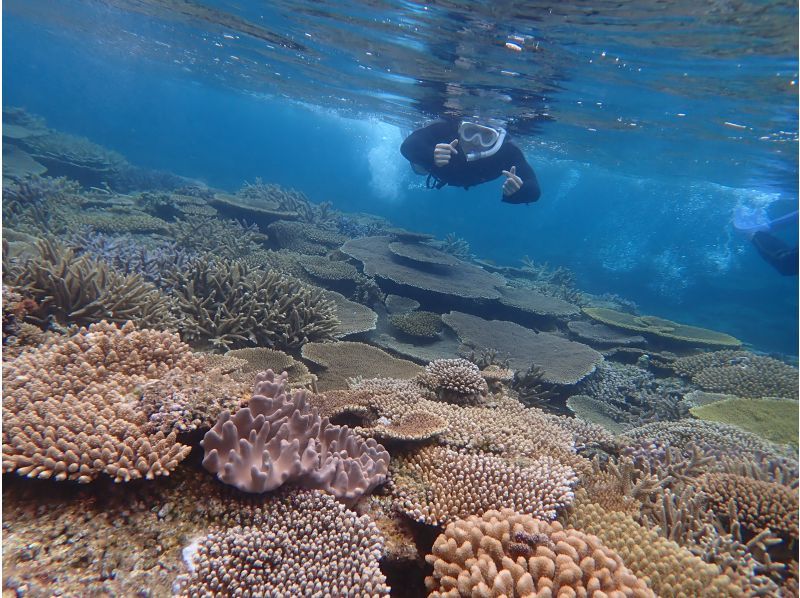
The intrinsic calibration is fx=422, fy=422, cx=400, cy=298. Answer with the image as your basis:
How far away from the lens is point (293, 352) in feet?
21.4

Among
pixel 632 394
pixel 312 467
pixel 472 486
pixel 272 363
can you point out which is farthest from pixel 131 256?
pixel 632 394

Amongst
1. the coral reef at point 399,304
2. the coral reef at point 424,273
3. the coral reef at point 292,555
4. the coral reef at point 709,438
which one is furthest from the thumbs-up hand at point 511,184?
the coral reef at point 292,555

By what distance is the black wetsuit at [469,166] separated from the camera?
1005 centimetres

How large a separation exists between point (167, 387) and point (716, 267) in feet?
154

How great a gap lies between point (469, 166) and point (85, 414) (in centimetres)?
964

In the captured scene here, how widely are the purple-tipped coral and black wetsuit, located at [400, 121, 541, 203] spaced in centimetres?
789

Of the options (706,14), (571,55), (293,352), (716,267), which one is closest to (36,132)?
(293,352)

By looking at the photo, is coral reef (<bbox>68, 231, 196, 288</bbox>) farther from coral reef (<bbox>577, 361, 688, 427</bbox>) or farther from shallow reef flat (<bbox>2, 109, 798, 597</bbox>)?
coral reef (<bbox>577, 361, 688, 427</bbox>)

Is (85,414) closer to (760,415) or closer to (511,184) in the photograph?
(511,184)

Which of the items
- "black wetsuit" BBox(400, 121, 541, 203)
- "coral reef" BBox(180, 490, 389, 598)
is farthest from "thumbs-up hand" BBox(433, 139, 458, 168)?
"coral reef" BBox(180, 490, 389, 598)

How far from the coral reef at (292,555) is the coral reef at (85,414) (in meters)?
0.59

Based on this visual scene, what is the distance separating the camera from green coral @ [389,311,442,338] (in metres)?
8.70

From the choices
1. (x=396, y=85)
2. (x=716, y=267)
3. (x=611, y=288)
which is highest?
(x=396, y=85)

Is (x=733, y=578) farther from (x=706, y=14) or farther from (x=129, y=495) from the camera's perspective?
(x=706, y=14)
